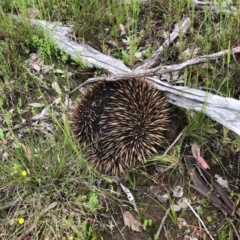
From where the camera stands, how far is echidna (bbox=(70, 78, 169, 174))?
2748mm

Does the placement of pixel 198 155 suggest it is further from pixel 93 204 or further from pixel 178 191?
pixel 93 204

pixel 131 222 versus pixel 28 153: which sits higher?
pixel 28 153

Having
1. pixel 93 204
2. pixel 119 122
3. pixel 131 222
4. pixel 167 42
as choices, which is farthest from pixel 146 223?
pixel 167 42

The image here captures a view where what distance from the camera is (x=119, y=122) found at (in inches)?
108

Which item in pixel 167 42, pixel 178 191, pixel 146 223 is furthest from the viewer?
pixel 167 42

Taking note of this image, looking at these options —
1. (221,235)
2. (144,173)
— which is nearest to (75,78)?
(144,173)

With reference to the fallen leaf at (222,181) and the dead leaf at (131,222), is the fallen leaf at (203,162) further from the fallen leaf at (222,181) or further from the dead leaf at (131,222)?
the dead leaf at (131,222)

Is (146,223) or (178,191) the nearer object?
(146,223)

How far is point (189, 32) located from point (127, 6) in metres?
0.55

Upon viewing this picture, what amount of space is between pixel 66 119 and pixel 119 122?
0.35 m

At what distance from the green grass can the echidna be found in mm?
97

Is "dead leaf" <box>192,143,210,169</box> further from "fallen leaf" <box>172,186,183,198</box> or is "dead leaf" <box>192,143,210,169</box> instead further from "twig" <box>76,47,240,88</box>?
"twig" <box>76,47,240,88</box>

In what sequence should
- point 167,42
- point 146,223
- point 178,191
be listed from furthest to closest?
1. point 167,42
2. point 178,191
3. point 146,223

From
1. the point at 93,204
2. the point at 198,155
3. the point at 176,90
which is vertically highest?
the point at 176,90
